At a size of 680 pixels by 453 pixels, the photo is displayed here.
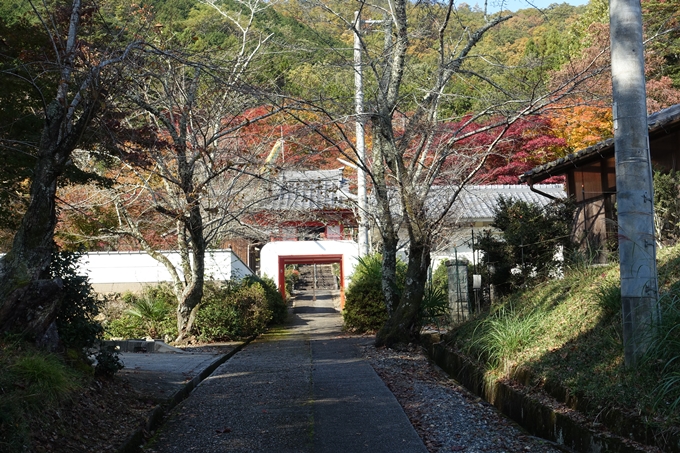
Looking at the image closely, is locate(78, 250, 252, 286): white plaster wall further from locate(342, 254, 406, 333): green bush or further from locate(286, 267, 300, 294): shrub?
locate(286, 267, 300, 294): shrub

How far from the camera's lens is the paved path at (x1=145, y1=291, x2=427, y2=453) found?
627cm

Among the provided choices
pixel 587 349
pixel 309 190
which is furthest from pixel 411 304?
pixel 587 349

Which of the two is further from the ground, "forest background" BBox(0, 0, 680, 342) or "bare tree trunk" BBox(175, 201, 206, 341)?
"forest background" BBox(0, 0, 680, 342)

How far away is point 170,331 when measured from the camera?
17.6m

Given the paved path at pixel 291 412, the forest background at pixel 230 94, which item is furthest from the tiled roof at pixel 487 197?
the paved path at pixel 291 412

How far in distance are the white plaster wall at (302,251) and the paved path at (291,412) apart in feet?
52.0

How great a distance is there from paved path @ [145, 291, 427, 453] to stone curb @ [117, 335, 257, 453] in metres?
0.12

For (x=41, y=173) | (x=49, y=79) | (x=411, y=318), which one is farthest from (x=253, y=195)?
(x=41, y=173)

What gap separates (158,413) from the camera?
7434 millimetres

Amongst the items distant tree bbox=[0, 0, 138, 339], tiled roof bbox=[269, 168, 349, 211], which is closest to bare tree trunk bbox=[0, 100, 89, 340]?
distant tree bbox=[0, 0, 138, 339]

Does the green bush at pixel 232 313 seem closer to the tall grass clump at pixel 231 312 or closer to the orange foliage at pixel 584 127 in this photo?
the tall grass clump at pixel 231 312

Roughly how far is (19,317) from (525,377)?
5323 millimetres

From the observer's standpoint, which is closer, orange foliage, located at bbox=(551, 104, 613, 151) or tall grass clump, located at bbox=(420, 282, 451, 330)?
tall grass clump, located at bbox=(420, 282, 451, 330)

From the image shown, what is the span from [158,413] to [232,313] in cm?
1045
